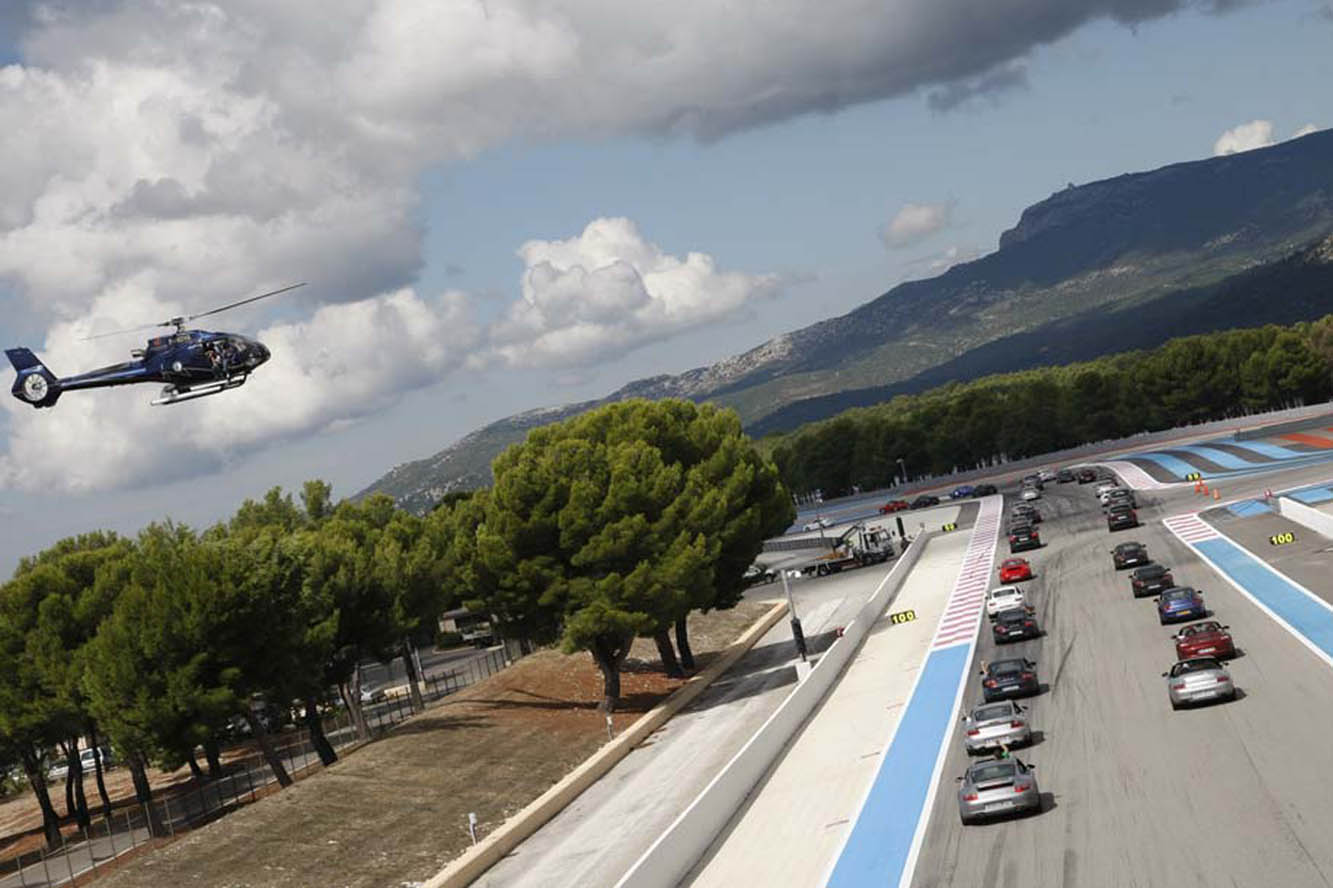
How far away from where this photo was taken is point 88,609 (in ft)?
177

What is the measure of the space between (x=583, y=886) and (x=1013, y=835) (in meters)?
11.2

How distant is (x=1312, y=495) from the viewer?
78.2 metres

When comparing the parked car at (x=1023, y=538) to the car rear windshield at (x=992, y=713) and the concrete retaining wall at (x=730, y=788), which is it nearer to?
the concrete retaining wall at (x=730, y=788)

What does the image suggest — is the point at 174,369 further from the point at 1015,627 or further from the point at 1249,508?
the point at 1249,508

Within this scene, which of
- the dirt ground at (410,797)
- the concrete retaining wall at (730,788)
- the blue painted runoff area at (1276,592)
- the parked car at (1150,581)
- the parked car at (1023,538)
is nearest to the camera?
the concrete retaining wall at (730,788)

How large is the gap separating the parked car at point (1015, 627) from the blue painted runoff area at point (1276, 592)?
27.0 feet

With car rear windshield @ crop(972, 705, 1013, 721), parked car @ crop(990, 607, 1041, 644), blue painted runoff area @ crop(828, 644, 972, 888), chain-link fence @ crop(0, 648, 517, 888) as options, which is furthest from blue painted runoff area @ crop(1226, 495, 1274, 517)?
car rear windshield @ crop(972, 705, 1013, 721)

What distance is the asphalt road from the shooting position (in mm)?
22234

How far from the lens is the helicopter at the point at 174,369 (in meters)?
43.2

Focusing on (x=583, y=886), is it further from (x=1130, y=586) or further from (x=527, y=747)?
(x=1130, y=586)

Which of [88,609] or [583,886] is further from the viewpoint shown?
[88,609]

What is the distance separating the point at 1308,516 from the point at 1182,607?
2404cm

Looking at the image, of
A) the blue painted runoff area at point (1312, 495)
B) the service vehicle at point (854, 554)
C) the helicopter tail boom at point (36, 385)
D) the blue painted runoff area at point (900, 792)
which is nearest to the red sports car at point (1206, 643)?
the blue painted runoff area at point (900, 792)

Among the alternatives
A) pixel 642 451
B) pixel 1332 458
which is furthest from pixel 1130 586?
pixel 1332 458
